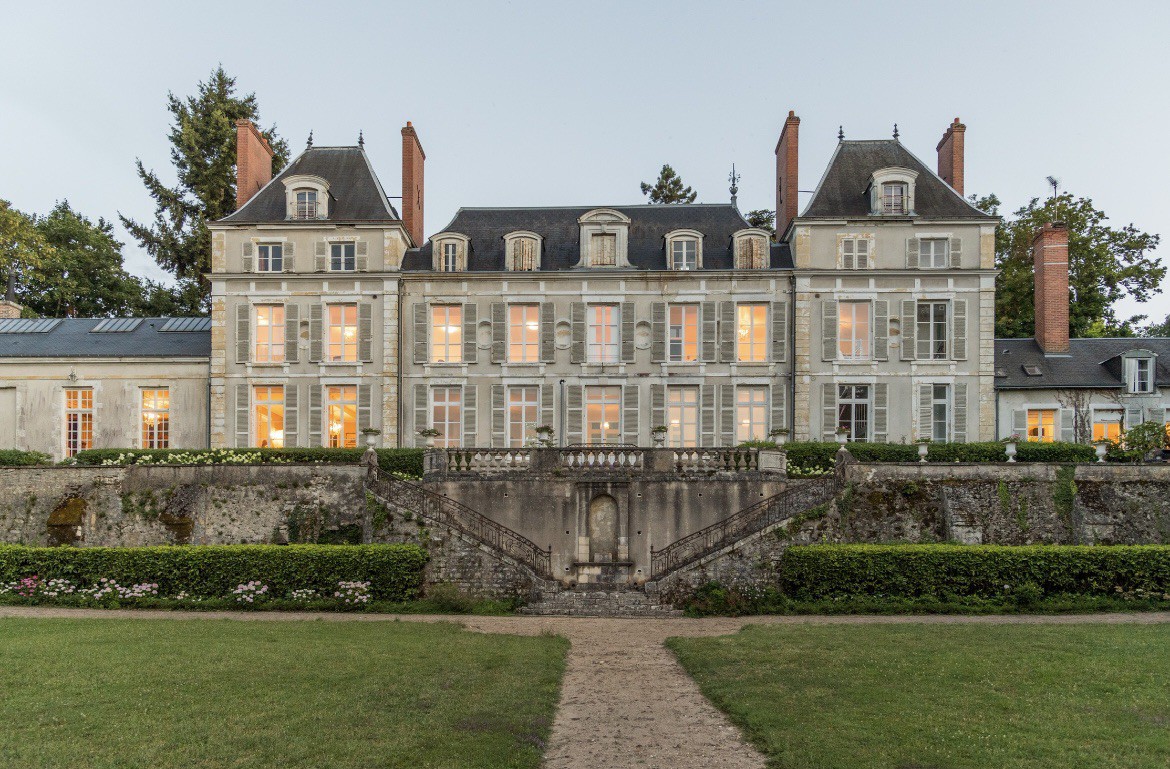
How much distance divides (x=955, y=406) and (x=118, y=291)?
36457mm

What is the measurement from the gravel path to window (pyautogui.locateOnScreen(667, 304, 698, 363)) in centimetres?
1186

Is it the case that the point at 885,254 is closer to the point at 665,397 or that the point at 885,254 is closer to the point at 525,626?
the point at 665,397

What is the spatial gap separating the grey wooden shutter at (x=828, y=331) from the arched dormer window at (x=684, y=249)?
434 cm

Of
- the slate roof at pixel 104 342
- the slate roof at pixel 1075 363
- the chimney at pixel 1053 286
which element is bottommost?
the slate roof at pixel 1075 363

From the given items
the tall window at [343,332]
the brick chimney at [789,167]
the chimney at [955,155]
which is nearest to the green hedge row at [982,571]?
the brick chimney at [789,167]

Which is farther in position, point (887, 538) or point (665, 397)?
point (665, 397)

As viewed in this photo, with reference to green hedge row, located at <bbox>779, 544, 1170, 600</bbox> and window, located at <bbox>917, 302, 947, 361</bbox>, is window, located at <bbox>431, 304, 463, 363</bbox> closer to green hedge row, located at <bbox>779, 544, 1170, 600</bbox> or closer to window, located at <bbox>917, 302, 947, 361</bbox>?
green hedge row, located at <bbox>779, 544, 1170, 600</bbox>

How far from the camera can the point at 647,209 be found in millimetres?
30453

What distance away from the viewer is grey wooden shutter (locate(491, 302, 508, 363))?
90.9 feet

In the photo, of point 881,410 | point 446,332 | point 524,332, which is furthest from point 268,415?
point 881,410

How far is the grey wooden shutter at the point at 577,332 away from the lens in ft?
90.7

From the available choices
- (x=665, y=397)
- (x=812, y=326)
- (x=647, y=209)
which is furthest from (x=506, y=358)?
(x=812, y=326)

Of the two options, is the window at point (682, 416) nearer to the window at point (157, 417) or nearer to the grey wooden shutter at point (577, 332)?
the grey wooden shutter at point (577, 332)

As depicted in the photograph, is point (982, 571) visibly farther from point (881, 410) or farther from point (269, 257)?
point (269, 257)
